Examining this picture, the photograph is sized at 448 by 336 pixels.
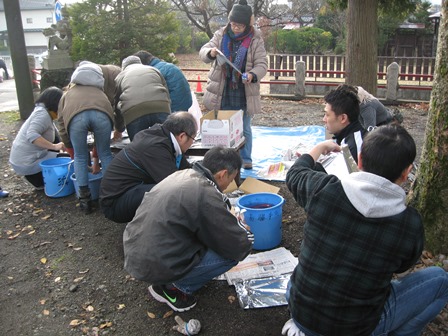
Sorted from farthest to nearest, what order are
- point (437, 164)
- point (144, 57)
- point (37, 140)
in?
point (144, 57)
point (37, 140)
point (437, 164)

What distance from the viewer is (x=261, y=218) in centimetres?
347

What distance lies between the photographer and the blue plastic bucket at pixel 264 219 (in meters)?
3.47

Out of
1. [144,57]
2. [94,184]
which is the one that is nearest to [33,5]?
[144,57]

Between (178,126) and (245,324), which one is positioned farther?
(178,126)

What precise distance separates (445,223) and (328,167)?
36.6 inches

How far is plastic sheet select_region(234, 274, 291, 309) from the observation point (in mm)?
2936

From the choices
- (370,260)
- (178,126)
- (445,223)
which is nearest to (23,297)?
(178,126)

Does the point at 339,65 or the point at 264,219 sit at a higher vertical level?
the point at 339,65

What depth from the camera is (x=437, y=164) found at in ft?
10.3

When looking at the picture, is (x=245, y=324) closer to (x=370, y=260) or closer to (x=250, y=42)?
(x=370, y=260)

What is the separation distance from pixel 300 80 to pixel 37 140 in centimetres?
700

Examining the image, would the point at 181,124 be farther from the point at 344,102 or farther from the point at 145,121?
the point at 145,121

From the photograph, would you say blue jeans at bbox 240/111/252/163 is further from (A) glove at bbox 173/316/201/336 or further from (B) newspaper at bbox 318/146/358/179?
(A) glove at bbox 173/316/201/336

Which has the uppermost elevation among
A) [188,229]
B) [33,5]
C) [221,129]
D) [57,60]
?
[33,5]
